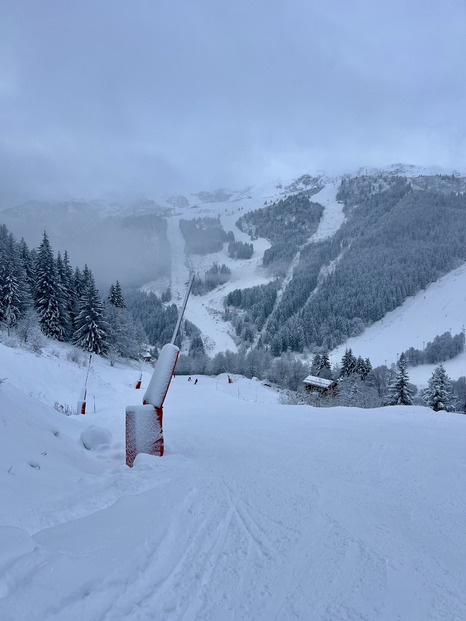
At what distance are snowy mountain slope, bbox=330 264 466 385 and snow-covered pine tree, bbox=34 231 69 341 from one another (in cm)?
8576

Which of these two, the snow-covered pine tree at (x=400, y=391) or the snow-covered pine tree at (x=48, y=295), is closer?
the snow-covered pine tree at (x=400, y=391)

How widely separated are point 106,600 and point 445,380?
39.2m

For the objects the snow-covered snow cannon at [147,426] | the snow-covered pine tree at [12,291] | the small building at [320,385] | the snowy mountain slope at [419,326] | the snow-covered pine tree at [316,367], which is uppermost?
the snowy mountain slope at [419,326]

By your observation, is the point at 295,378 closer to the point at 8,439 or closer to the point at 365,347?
the point at 365,347

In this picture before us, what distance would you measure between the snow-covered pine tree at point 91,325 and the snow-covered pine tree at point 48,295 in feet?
7.22

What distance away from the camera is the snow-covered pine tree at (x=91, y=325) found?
40531 millimetres

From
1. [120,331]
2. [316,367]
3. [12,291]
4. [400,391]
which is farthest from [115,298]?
[316,367]

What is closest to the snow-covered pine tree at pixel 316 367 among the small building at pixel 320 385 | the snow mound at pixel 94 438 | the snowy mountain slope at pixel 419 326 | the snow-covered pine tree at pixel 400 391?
the small building at pixel 320 385

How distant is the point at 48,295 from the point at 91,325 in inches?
240

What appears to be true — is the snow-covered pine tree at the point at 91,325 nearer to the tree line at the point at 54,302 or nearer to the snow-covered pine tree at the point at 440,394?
the tree line at the point at 54,302

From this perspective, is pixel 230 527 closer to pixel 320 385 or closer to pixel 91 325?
pixel 91 325

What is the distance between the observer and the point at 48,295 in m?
39.3

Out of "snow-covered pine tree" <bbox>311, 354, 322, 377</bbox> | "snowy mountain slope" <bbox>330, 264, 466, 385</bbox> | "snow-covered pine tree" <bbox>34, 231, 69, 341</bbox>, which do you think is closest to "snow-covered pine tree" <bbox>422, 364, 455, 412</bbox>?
"snow-covered pine tree" <bbox>34, 231, 69, 341</bbox>

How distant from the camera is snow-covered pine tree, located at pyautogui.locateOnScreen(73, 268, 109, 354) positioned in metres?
40.5
